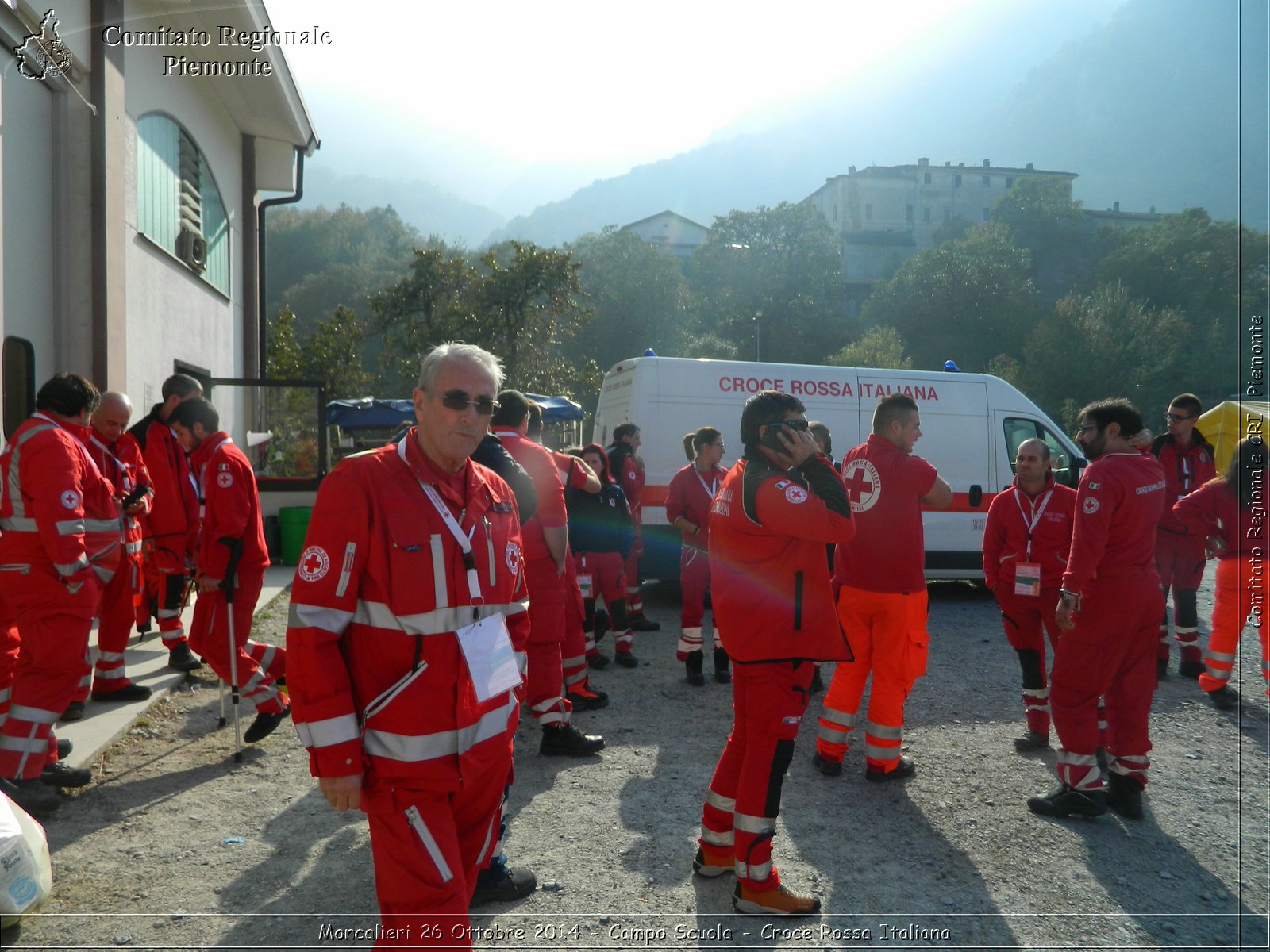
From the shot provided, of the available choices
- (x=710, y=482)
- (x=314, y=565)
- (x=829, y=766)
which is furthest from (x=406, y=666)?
(x=710, y=482)

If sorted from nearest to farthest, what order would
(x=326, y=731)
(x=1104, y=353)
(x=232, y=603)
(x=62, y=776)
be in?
(x=326, y=731) < (x=62, y=776) < (x=232, y=603) < (x=1104, y=353)

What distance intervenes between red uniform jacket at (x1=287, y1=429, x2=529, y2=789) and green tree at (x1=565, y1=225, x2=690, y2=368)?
60.3m

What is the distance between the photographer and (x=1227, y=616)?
6465 mm

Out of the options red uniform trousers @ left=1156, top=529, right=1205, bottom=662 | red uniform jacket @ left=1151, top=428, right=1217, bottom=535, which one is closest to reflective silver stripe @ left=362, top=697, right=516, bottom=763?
red uniform trousers @ left=1156, top=529, right=1205, bottom=662

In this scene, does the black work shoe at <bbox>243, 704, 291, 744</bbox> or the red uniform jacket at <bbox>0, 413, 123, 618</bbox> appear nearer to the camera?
the red uniform jacket at <bbox>0, 413, 123, 618</bbox>

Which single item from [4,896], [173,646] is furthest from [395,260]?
[4,896]

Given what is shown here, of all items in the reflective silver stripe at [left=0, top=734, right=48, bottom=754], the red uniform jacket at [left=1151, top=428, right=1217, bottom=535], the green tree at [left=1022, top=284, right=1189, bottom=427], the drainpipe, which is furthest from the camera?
the green tree at [left=1022, top=284, right=1189, bottom=427]

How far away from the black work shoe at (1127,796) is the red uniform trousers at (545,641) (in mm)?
3081

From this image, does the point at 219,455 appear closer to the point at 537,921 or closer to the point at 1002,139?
the point at 537,921

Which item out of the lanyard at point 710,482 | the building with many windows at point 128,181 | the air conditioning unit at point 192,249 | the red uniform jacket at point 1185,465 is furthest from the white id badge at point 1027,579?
the air conditioning unit at point 192,249

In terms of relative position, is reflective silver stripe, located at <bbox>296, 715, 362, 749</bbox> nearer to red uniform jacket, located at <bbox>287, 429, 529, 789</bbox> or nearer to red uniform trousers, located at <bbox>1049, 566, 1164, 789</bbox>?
red uniform jacket, located at <bbox>287, 429, 529, 789</bbox>

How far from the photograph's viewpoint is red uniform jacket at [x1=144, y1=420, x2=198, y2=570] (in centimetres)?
647

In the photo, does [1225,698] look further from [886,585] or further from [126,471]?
[126,471]

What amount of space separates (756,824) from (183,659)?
5381 mm
